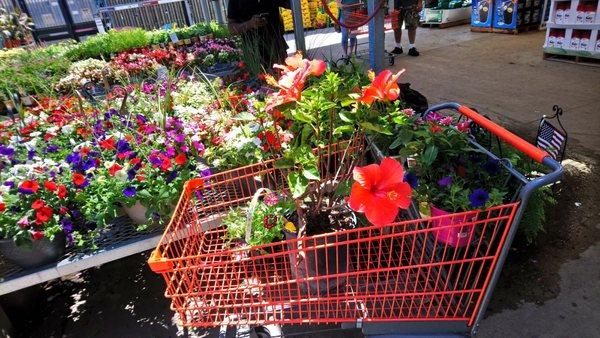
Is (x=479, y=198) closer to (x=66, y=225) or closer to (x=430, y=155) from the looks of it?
(x=430, y=155)

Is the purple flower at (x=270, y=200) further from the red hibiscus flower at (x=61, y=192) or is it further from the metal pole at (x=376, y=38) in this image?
the metal pole at (x=376, y=38)

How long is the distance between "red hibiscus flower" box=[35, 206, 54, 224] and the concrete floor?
0.90 meters

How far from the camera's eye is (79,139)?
2.83m

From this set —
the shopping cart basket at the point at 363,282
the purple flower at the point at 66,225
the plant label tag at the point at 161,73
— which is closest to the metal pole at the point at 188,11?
the plant label tag at the point at 161,73

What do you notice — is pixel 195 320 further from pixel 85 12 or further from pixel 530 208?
pixel 85 12

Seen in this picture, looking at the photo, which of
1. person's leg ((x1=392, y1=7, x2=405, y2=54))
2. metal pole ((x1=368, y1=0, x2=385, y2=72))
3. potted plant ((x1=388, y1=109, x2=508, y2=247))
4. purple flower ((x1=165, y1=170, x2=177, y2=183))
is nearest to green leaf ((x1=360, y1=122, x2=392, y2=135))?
potted plant ((x1=388, y1=109, x2=508, y2=247))

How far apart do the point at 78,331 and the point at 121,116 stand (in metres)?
1.48

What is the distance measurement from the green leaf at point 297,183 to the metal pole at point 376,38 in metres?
1.88

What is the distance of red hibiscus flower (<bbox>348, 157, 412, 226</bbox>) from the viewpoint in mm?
1216

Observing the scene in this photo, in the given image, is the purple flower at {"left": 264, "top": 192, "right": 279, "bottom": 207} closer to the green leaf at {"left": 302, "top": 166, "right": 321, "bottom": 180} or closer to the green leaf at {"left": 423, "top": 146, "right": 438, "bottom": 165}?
the green leaf at {"left": 302, "top": 166, "right": 321, "bottom": 180}

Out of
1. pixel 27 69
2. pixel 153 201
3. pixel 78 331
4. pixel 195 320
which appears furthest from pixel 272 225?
pixel 27 69

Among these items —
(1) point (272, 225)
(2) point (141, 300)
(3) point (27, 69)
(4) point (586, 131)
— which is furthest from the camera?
(3) point (27, 69)

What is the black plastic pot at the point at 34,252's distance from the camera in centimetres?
194

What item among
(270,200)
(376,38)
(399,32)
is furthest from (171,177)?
(399,32)
